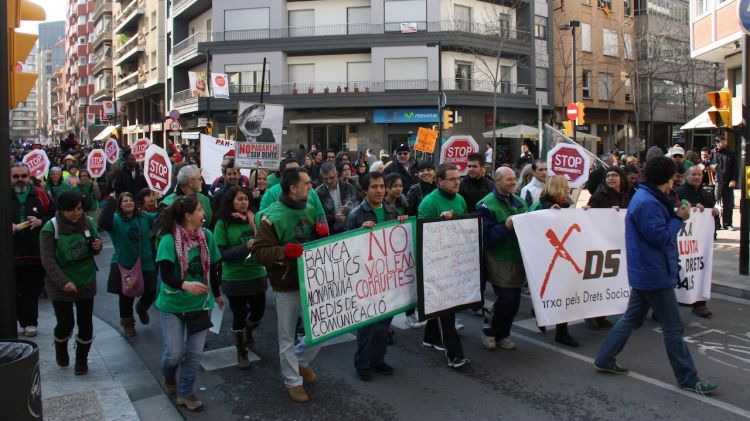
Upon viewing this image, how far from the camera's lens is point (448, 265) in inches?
230

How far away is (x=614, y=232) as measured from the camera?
6.64 metres

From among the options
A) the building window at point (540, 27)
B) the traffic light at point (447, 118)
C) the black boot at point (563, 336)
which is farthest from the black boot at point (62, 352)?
the building window at point (540, 27)

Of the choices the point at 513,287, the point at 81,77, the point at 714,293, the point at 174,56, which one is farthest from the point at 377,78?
the point at 81,77

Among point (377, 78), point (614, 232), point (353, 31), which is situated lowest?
point (614, 232)

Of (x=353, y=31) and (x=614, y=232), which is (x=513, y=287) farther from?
(x=353, y=31)

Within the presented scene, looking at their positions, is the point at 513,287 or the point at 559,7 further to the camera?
the point at 559,7

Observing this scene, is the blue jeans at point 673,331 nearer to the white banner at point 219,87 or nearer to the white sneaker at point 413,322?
the white sneaker at point 413,322

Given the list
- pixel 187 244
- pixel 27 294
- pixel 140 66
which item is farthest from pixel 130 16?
pixel 187 244

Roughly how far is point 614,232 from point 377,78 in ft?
99.7

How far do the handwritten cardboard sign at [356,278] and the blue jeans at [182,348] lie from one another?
0.87m

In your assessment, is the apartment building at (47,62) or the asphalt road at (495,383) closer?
the asphalt road at (495,383)

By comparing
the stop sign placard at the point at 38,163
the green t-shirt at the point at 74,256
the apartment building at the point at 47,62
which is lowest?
the green t-shirt at the point at 74,256

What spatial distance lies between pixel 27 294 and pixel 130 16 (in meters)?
56.6

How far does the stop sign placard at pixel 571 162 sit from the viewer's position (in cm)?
996
